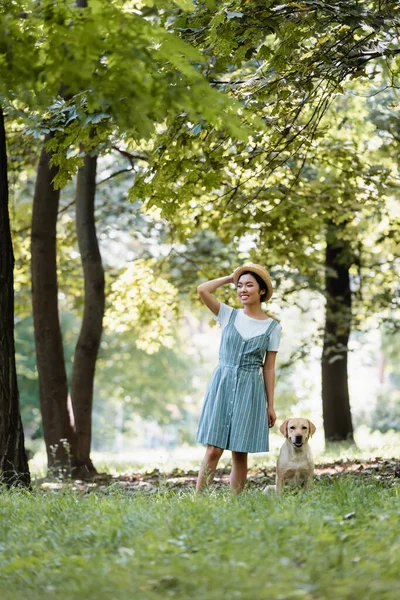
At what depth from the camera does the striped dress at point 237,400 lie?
7.12 meters

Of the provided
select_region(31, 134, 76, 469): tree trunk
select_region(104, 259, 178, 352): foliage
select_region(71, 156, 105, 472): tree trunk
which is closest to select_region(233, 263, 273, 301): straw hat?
select_region(31, 134, 76, 469): tree trunk

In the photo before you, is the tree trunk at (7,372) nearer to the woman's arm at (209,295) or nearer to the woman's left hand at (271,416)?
the woman's arm at (209,295)

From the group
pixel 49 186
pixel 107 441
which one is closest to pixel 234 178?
pixel 49 186

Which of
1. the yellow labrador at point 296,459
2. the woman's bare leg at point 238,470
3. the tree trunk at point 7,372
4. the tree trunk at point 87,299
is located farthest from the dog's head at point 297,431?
the tree trunk at point 87,299

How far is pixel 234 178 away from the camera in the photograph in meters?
12.4

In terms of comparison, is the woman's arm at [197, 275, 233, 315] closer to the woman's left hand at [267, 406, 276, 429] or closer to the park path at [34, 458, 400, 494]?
the woman's left hand at [267, 406, 276, 429]

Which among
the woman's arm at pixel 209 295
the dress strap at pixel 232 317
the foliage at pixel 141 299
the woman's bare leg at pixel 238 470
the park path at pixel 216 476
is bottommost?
the park path at pixel 216 476

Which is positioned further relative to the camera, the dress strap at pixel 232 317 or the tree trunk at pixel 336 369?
the tree trunk at pixel 336 369

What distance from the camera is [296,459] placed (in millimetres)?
7000

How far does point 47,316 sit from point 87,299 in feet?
3.57

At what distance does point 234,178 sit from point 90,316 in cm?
308

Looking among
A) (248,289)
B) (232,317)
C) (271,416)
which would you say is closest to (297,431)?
(271,416)

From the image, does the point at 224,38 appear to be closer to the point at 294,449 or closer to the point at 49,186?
the point at 294,449

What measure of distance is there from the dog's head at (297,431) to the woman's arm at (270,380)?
162 millimetres
